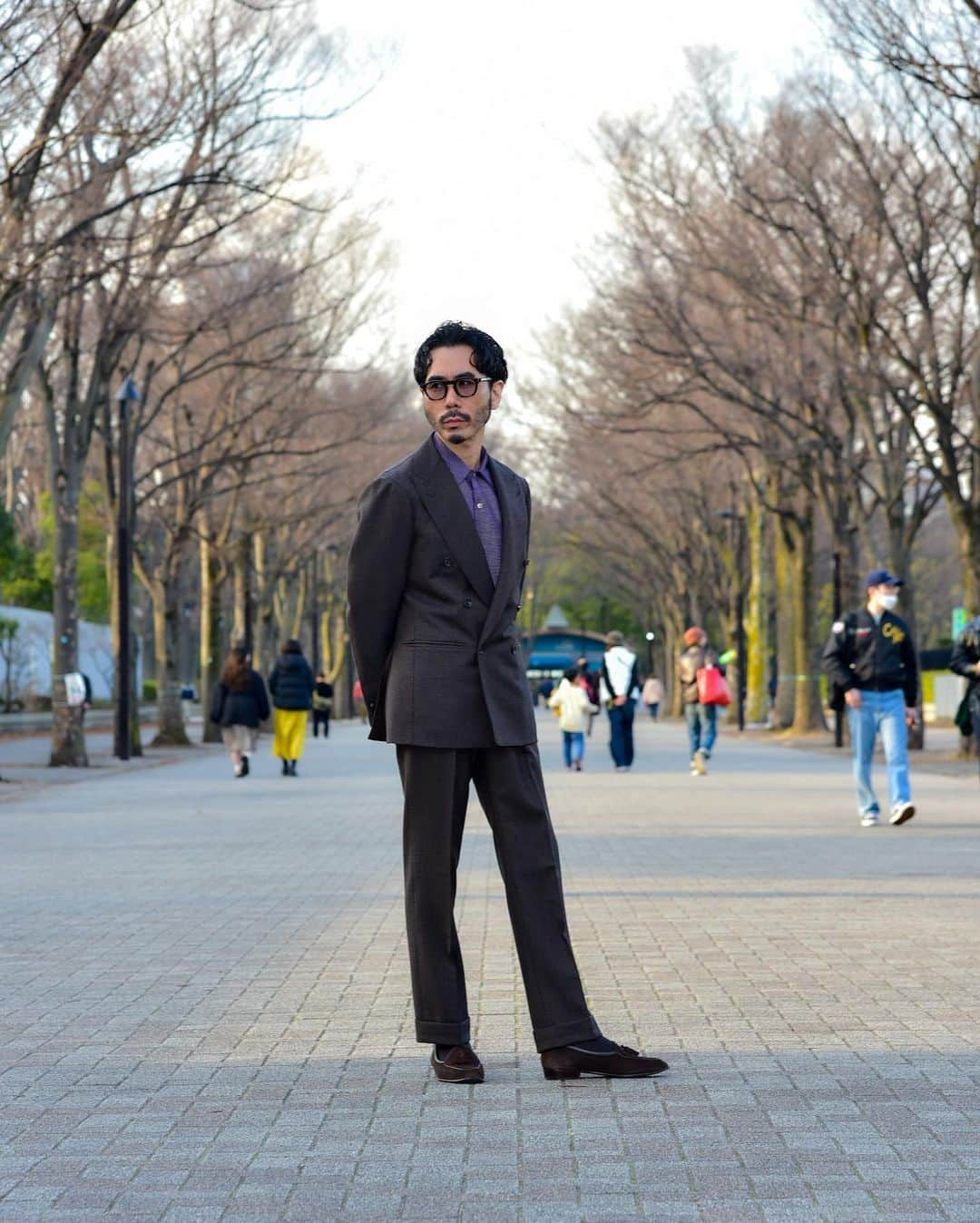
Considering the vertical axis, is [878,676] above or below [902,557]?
below

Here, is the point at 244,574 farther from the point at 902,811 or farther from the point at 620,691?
the point at 902,811

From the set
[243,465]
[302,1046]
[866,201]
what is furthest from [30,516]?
[302,1046]

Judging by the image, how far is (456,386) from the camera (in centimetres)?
577

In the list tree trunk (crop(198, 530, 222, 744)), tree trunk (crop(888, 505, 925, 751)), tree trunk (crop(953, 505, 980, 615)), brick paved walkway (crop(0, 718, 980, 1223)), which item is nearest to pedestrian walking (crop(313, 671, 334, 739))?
tree trunk (crop(198, 530, 222, 744))

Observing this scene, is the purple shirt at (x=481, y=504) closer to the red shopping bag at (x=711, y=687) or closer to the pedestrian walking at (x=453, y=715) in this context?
the pedestrian walking at (x=453, y=715)

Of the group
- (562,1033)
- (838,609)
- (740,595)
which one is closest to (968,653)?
(562,1033)

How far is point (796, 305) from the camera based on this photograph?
2909 cm

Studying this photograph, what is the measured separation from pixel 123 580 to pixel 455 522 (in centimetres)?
2466

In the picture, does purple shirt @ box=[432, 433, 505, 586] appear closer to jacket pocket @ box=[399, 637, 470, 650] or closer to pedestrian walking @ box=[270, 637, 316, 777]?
jacket pocket @ box=[399, 637, 470, 650]

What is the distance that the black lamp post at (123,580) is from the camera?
29.7m

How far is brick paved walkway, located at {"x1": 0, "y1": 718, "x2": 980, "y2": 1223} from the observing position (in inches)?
178

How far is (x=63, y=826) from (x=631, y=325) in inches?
595

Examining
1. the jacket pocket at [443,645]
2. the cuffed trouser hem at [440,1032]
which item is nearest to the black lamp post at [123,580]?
the jacket pocket at [443,645]

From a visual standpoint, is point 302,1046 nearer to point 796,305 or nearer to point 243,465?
A: point 796,305
